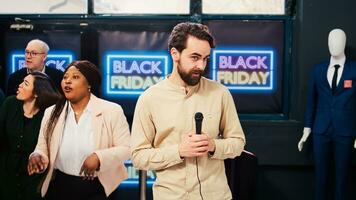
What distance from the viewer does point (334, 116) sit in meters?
3.61

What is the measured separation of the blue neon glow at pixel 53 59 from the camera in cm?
391

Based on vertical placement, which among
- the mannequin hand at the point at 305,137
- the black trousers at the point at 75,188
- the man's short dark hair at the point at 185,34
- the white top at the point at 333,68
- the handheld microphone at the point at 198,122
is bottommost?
the black trousers at the point at 75,188

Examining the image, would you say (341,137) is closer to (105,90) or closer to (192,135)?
(105,90)

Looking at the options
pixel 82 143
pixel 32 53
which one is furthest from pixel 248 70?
pixel 82 143

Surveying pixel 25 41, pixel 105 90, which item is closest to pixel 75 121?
pixel 105 90

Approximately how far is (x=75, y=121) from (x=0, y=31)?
2125mm

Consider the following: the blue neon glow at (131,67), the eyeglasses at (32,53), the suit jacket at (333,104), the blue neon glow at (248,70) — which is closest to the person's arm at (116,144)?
the eyeglasses at (32,53)

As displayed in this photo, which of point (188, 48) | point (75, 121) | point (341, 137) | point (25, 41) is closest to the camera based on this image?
point (188, 48)

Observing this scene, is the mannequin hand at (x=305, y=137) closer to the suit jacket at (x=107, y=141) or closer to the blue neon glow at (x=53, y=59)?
the suit jacket at (x=107, y=141)

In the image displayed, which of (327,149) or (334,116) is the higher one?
(334,116)

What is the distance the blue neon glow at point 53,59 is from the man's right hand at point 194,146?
2.45 meters

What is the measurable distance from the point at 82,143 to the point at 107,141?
0.42ft

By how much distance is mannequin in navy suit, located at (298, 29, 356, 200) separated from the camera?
3600 mm

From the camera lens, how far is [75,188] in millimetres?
2355
